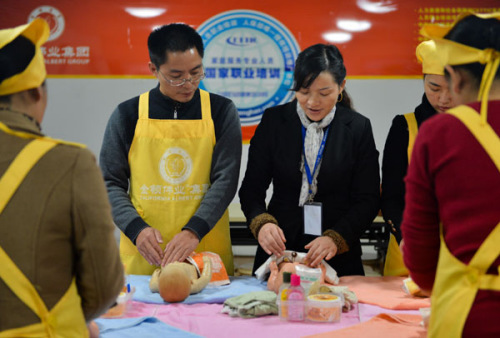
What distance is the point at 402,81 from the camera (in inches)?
213

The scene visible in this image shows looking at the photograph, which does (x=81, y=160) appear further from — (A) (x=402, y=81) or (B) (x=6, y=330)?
(A) (x=402, y=81)

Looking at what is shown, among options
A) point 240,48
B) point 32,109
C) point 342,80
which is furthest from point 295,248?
point 240,48

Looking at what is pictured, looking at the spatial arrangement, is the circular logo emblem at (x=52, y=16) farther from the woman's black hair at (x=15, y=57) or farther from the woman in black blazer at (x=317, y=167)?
the woman's black hair at (x=15, y=57)

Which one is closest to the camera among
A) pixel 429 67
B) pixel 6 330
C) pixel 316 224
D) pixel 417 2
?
pixel 6 330

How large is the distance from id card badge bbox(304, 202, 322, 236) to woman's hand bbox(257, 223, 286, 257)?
174 millimetres

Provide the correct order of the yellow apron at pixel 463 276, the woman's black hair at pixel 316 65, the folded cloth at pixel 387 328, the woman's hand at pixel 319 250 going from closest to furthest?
1. the yellow apron at pixel 463 276
2. the folded cloth at pixel 387 328
3. the woman's hand at pixel 319 250
4. the woman's black hair at pixel 316 65

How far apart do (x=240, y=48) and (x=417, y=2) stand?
5.46ft

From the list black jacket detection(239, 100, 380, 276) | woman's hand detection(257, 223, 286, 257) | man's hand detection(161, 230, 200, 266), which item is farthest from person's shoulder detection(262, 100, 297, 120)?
man's hand detection(161, 230, 200, 266)

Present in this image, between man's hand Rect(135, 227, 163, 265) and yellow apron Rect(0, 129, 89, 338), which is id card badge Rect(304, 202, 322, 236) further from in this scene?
yellow apron Rect(0, 129, 89, 338)

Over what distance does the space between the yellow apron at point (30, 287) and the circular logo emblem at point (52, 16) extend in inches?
174

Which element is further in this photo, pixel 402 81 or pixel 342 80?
pixel 402 81

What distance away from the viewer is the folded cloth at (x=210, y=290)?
220 centimetres

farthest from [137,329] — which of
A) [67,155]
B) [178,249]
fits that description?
[67,155]

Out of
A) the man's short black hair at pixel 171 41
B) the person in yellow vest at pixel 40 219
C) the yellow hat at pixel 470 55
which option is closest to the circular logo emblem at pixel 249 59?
the man's short black hair at pixel 171 41
